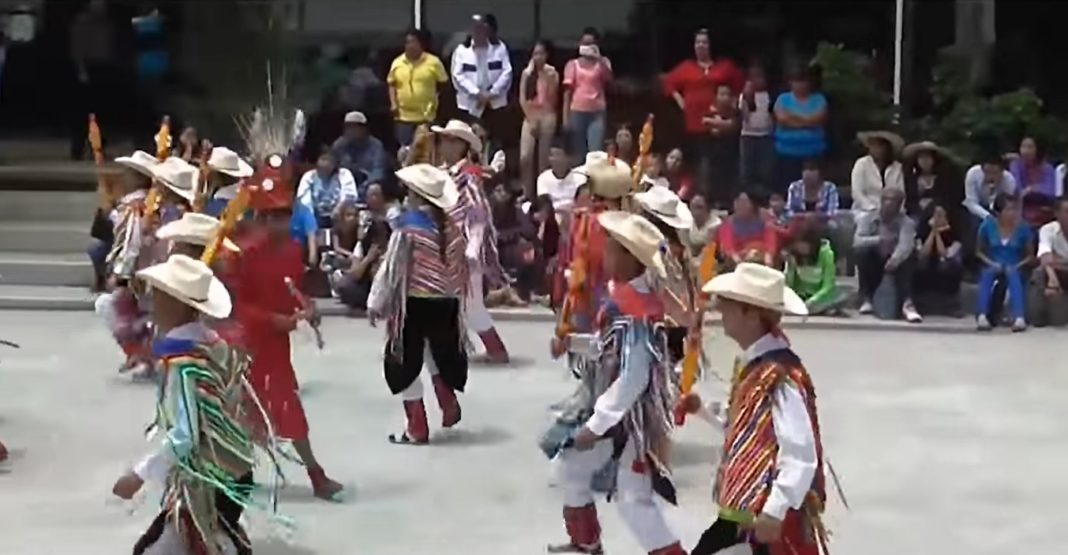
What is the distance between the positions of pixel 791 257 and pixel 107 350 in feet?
18.5

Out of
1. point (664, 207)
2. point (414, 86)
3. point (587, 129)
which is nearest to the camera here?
point (664, 207)

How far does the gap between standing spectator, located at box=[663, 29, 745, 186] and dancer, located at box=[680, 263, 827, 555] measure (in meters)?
11.6

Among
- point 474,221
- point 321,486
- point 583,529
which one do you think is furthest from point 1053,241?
point 583,529

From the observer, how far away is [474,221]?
1188cm

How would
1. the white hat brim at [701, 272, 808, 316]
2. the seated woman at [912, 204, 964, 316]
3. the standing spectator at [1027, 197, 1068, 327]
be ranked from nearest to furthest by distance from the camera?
the white hat brim at [701, 272, 808, 316] → the standing spectator at [1027, 197, 1068, 327] → the seated woman at [912, 204, 964, 316]

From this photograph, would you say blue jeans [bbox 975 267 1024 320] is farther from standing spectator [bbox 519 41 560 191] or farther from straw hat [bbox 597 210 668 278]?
straw hat [bbox 597 210 668 278]

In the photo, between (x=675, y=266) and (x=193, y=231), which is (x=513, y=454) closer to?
(x=675, y=266)

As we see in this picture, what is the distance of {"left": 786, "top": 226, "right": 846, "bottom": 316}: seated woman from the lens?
15.1 metres

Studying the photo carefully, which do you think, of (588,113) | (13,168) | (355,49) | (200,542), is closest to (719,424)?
(200,542)

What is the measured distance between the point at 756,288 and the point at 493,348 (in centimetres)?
712

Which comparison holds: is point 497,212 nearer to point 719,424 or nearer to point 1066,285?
point 1066,285

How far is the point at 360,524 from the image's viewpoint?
8.20 meters

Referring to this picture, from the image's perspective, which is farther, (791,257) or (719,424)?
(791,257)

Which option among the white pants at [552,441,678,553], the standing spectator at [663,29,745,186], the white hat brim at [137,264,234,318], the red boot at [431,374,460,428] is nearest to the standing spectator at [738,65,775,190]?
the standing spectator at [663,29,745,186]
